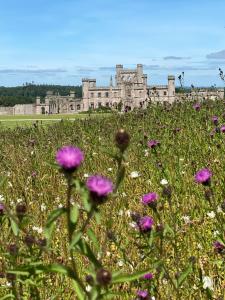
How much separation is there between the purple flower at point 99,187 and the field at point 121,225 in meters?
0.02

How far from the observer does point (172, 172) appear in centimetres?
592

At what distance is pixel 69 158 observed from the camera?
157 cm

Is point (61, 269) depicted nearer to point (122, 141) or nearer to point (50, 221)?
point (50, 221)

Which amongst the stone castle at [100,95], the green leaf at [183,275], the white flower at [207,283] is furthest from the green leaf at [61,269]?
the stone castle at [100,95]

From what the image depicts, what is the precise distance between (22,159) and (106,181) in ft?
22.3

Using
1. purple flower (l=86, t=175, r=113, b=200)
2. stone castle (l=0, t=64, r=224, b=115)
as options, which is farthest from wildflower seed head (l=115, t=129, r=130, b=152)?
stone castle (l=0, t=64, r=224, b=115)

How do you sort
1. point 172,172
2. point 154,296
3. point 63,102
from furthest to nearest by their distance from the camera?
point 63,102
point 172,172
point 154,296

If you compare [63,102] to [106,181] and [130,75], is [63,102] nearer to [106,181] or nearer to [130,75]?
[130,75]

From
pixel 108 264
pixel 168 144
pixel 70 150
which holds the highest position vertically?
pixel 70 150

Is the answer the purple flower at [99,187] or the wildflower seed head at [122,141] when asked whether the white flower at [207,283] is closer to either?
the wildflower seed head at [122,141]

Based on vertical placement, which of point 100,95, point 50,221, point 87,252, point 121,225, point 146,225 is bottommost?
point 121,225

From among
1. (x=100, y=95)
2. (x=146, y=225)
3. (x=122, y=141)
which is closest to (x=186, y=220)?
(x=146, y=225)

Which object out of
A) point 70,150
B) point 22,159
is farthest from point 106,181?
point 22,159

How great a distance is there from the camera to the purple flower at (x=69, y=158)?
1542 millimetres
